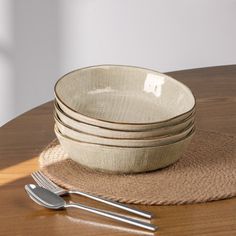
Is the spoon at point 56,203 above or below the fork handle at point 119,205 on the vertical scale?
below

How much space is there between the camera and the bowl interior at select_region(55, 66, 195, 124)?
3.64 feet

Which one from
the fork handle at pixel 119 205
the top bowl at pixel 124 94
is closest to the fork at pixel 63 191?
the fork handle at pixel 119 205

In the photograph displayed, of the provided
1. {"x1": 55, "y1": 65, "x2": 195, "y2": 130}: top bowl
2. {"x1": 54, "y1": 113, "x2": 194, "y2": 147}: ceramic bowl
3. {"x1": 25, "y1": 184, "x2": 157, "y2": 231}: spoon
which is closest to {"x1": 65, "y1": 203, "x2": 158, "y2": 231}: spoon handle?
{"x1": 25, "y1": 184, "x2": 157, "y2": 231}: spoon

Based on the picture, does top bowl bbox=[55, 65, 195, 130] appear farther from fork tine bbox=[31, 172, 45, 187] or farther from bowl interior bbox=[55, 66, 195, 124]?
fork tine bbox=[31, 172, 45, 187]

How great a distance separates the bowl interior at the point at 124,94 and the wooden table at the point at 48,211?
0.30ft

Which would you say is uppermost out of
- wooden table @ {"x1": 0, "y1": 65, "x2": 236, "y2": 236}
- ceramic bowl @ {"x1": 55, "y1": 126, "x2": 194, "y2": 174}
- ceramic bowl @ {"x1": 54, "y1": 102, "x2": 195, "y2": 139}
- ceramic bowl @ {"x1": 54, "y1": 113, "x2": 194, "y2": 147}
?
ceramic bowl @ {"x1": 54, "y1": 102, "x2": 195, "y2": 139}

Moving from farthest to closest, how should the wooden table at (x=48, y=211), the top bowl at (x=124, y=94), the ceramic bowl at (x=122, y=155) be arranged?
the top bowl at (x=124, y=94)
the ceramic bowl at (x=122, y=155)
the wooden table at (x=48, y=211)

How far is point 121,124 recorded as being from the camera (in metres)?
0.93

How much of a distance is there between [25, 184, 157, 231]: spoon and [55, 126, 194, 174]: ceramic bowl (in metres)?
0.08

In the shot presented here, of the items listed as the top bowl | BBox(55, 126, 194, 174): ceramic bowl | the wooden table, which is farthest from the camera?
the top bowl

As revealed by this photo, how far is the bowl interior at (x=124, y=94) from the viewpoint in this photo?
3.64 feet

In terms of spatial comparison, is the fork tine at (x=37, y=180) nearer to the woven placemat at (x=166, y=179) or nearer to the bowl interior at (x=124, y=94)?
the woven placemat at (x=166, y=179)

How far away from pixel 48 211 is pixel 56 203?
15 millimetres

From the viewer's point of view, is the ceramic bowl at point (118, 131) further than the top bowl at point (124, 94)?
No
